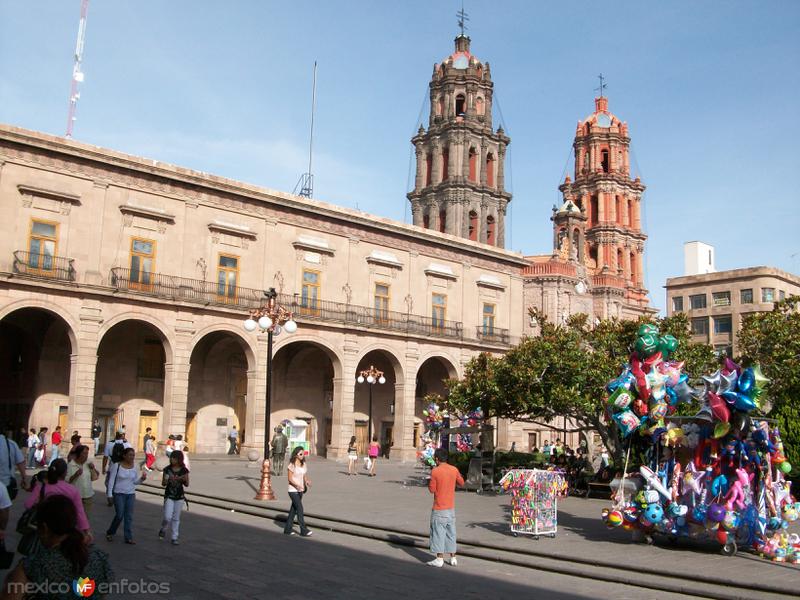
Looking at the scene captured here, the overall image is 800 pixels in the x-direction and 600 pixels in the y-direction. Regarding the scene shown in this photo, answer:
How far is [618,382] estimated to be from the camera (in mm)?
13125

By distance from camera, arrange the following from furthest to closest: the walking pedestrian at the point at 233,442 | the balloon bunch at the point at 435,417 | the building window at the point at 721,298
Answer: the building window at the point at 721,298, the walking pedestrian at the point at 233,442, the balloon bunch at the point at 435,417

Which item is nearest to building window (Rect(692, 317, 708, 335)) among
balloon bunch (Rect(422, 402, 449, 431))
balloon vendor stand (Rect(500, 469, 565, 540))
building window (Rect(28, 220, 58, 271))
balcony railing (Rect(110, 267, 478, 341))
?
balcony railing (Rect(110, 267, 478, 341))

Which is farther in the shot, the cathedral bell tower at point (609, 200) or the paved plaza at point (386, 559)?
the cathedral bell tower at point (609, 200)

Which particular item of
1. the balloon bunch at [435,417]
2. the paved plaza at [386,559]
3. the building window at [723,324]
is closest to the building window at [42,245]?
the paved plaza at [386,559]

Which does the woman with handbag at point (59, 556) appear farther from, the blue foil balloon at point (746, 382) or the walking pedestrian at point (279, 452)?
the walking pedestrian at point (279, 452)

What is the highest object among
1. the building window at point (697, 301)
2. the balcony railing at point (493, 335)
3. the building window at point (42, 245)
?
the building window at point (697, 301)

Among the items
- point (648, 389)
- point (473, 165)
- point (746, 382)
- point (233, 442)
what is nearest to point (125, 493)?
point (648, 389)

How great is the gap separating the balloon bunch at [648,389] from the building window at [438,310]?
26.6 m

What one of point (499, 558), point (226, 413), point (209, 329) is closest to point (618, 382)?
point (499, 558)

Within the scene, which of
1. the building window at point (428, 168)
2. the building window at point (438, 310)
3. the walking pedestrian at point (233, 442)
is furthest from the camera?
the building window at point (428, 168)

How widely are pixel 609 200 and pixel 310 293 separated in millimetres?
38721

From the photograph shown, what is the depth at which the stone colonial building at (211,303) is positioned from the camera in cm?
2844

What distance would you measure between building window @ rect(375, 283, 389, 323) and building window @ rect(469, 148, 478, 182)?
21247 mm

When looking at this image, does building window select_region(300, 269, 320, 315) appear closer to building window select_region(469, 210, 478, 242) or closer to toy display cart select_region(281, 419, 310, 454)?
toy display cart select_region(281, 419, 310, 454)
